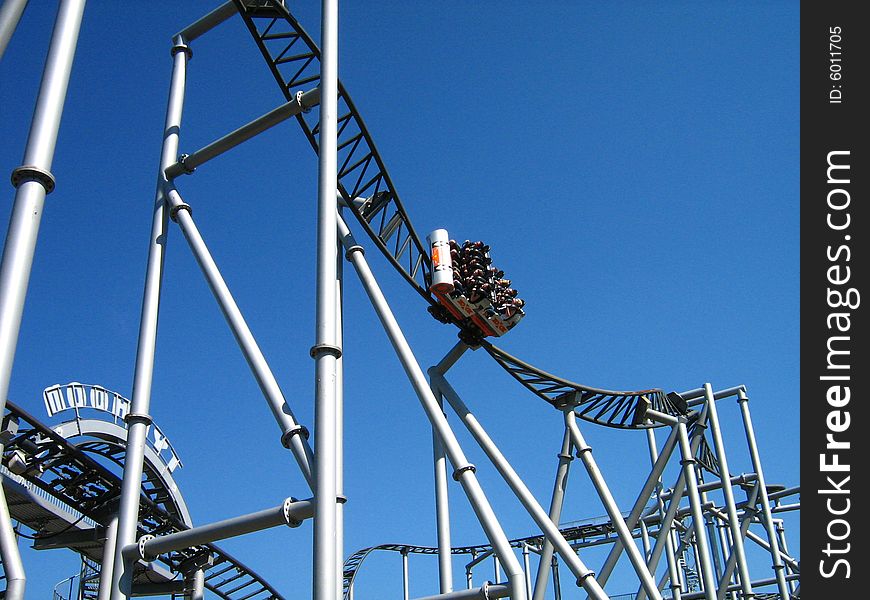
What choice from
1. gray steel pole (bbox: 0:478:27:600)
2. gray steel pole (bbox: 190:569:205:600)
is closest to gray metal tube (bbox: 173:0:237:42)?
gray steel pole (bbox: 0:478:27:600)

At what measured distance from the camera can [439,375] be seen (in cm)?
1049

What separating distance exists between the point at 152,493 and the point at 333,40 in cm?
989

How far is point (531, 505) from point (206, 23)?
18.9ft

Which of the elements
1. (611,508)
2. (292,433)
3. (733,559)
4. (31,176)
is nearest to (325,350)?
(292,433)

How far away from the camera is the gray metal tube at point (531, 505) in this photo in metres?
8.97

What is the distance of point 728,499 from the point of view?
488 inches

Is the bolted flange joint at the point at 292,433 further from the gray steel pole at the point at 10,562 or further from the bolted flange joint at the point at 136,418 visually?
the gray steel pole at the point at 10,562

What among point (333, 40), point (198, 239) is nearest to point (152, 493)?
point (198, 239)

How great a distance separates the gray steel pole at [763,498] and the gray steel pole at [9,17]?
41.7ft

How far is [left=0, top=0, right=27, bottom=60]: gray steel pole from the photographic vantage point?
3852 mm

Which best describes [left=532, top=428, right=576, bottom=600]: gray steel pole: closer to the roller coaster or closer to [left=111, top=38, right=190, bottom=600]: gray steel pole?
the roller coaster
